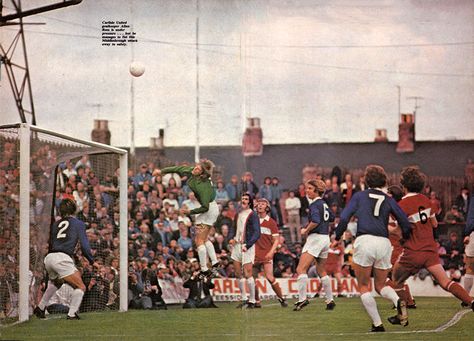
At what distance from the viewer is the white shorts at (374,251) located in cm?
813

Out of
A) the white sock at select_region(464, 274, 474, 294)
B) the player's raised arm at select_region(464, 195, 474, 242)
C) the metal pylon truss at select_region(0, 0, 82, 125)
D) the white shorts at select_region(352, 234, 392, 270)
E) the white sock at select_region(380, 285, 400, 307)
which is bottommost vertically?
the white sock at select_region(380, 285, 400, 307)

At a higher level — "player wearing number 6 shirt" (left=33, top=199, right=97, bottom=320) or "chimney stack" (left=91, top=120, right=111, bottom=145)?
"chimney stack" (left=91, top=120, right=111, bottom=145)

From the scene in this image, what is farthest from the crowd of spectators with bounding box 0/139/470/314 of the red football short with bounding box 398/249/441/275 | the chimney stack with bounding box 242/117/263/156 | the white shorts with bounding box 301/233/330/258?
the red football short with bounding box 398/249/441/275

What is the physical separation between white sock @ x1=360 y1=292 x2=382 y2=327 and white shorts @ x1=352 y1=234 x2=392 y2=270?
234 mm

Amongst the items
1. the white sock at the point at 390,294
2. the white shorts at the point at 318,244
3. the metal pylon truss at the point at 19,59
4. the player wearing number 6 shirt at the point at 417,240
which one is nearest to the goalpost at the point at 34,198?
the metal pylon truss at the point at 19,59

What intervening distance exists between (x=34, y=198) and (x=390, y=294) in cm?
286

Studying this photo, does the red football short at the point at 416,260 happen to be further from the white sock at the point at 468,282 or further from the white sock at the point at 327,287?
the white sock at the point at 327,287

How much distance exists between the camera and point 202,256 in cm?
882

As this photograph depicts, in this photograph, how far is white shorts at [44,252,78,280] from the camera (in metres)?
8.61

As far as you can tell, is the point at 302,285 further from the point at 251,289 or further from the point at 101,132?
the point at 101,132

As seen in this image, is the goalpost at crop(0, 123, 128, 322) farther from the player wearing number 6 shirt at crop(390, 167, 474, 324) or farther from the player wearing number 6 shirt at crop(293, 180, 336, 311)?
the player wearing number 6 shirt at crop(390, 167, 474, 324)

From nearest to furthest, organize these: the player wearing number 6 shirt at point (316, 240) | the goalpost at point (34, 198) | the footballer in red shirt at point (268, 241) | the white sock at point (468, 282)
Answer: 1. the white sock at point (468, 282)
2. the goalpost at point (34, 198)
3. the player wearing number 6 shirt at point (316, 240)
4. the footballer in red shirt at point (268, 241)

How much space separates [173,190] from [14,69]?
158cm

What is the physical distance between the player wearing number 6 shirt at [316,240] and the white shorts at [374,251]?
1.23ft
